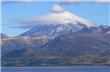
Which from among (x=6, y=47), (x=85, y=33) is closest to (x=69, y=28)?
(x=85, y=33)

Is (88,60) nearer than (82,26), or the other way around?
(88,60)

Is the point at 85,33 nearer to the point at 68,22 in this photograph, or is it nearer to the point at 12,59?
the point at 68,22

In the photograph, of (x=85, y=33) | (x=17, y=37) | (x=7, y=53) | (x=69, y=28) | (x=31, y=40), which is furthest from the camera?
(x=85, y=33)

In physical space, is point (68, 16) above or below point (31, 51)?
above

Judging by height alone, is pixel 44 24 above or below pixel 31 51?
above

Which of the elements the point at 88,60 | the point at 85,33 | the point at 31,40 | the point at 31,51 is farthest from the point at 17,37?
the point at 85,33

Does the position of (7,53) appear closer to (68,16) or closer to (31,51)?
(31,51)

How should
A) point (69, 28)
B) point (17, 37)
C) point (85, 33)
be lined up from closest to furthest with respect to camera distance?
point (17, 37) → point (69, 28) → point (85, 33)

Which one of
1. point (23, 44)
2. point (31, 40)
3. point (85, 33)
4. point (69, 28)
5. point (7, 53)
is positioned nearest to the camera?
point (7, 53)

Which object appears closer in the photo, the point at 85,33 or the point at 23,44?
the point at 23,44

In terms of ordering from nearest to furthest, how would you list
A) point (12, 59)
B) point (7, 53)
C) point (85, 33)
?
point (12, 59)
point (7, 53)
point (85, 33)
